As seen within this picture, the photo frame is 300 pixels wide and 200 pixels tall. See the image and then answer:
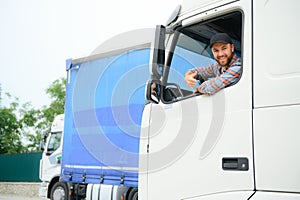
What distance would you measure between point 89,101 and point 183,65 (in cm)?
412

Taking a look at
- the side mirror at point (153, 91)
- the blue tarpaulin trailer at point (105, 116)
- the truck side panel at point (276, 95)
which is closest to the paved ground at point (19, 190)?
the blue tarpaulin trailer at point (105, 116)

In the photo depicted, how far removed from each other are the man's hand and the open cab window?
4cm

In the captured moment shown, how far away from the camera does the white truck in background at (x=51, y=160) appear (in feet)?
31.5

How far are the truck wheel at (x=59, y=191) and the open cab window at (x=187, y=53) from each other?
6134 mm

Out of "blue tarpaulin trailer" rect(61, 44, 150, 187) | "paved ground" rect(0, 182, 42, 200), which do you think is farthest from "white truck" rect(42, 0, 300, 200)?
"paved ground" rect(0, 182, 42, 200)

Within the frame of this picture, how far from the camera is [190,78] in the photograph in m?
3.09

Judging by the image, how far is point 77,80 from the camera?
24.5 feet

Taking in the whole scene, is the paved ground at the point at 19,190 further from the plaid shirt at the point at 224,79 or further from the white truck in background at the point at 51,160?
the plaid shirt at the point at 224,79

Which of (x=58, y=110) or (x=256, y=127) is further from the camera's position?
(x=58, y=110)

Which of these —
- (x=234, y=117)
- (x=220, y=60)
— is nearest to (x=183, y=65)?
(x=220, y=60)

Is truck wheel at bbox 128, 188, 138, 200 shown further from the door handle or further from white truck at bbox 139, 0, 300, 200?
the door handle

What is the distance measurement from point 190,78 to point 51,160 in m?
7.86

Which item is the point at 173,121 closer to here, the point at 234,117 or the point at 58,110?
the point at 234,117

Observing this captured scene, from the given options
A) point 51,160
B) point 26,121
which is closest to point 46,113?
point 26,121
